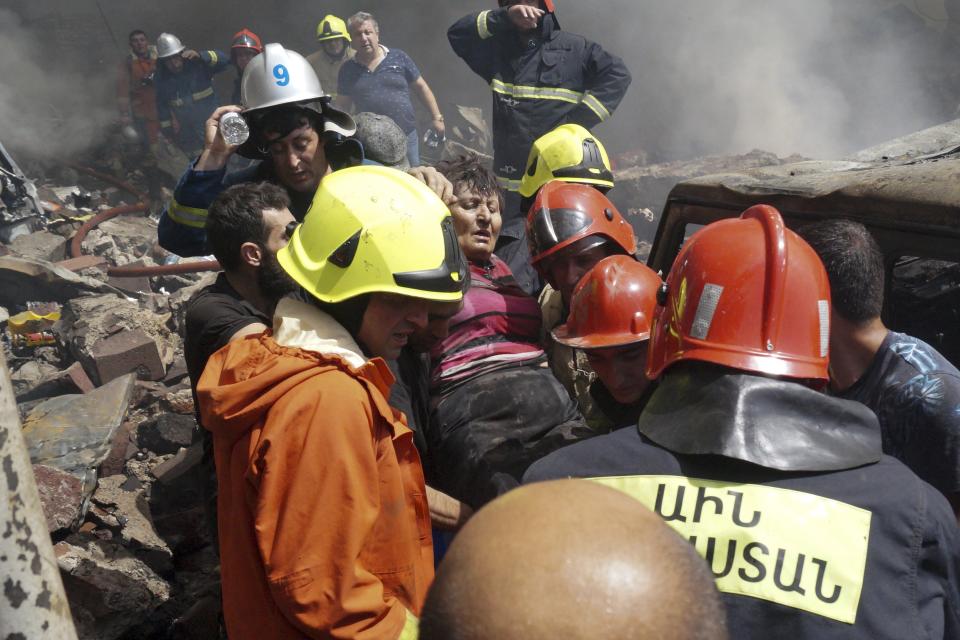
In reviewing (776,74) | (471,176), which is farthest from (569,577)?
(776,74)

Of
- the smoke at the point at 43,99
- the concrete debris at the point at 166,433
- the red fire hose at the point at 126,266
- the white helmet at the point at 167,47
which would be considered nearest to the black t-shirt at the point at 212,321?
the concrete debris at the point at 166,433

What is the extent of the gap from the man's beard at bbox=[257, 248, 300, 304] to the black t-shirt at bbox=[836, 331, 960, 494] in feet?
6.25

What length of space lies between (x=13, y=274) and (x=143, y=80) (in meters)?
5.70

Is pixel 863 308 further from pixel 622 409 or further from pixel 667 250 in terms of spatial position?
pixel 667 250

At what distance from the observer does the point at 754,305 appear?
139 cm

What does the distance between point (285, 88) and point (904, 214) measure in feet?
9.43

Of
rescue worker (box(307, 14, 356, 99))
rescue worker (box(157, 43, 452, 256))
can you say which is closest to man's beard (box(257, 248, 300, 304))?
rescue worker (box(157, 43, 452, 256))

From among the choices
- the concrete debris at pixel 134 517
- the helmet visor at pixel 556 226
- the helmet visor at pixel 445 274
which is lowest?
the concrete debris at pixel 134 517

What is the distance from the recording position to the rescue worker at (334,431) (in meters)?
1.47

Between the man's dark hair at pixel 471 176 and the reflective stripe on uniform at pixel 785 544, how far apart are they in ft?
6.69

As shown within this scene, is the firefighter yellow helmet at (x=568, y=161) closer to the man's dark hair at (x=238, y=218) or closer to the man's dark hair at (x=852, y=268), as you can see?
the man's dark hair at (x=238, y=218)

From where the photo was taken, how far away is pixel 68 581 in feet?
11.2

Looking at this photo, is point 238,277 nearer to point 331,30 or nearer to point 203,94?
point 331,30

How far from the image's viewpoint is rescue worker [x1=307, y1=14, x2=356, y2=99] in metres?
10.5
